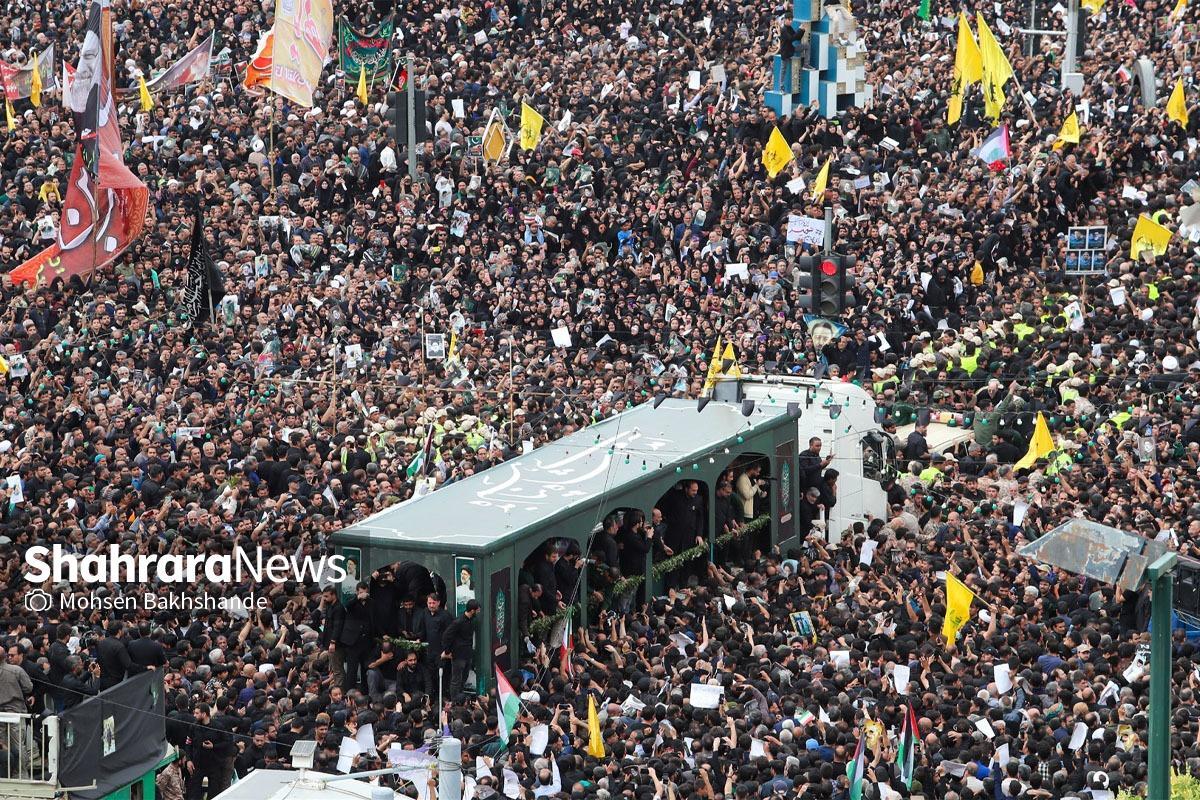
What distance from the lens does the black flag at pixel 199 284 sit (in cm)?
3300

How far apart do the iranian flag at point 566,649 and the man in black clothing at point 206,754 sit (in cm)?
358

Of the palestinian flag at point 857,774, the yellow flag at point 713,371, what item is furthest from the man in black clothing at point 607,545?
the palestinian flag at point 857,774

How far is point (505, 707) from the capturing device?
2042cm

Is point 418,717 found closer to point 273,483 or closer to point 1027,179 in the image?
point 273,483

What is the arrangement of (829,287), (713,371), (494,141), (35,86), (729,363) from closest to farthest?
(829,287) < (713,371) < (729,363) < (494,141) < (35,86)

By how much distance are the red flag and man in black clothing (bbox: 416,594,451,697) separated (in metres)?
13.7

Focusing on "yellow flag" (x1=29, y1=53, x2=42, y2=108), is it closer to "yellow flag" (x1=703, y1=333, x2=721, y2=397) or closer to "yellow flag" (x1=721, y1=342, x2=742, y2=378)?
"yellow flag" (x1=703, y1=333, x2=721, y2=397)

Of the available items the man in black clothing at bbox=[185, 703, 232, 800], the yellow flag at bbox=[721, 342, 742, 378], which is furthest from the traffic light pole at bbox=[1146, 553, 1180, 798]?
the yellow flag at bbox=[721, 342, 742, 378]

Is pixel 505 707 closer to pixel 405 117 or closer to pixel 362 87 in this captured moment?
pixel 405 117

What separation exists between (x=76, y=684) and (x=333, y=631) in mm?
2663

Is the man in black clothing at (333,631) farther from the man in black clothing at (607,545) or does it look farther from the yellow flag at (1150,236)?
the yellow flag at (1150,236)

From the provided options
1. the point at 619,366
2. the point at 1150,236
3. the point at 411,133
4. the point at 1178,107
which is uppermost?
the point at 1178,107

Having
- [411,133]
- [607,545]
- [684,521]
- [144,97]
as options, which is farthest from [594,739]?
[144,97]

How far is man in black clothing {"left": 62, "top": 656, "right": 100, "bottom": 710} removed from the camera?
19.9 meters
